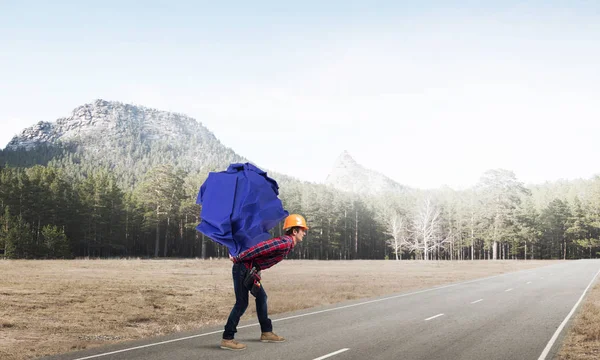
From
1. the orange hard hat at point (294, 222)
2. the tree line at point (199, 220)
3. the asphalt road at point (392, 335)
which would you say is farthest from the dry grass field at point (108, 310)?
the tree line at point (199, 220)

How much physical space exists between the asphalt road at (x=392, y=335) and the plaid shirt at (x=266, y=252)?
5.19 ft

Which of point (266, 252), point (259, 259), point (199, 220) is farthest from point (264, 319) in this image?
point (199, 220)

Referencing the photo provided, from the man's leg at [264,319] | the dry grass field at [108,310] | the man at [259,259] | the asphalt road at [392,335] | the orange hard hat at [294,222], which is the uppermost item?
the orange hard hat at [294,222]

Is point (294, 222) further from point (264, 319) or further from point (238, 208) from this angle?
point (264, 319)

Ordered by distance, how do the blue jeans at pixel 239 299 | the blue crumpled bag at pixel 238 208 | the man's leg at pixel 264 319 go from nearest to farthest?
the blue crumpled bag at pixel 238 208, the blue jeans at pixel 239 299, the man's leg at pixel 264 319

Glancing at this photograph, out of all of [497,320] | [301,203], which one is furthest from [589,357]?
[301,203]

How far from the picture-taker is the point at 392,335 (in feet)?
35.5

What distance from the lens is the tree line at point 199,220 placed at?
75.3 metres

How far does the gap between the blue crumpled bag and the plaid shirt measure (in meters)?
0.10

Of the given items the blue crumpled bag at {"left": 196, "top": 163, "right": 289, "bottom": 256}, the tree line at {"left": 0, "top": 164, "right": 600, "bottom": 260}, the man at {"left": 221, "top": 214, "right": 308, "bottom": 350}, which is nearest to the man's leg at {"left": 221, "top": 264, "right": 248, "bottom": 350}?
the man at {"left": 221, "top": 214, "right": 308, "bottom": 350}

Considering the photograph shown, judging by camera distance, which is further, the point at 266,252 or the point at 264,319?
the point at 264,319

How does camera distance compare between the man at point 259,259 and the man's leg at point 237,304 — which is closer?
the man at point 259,259

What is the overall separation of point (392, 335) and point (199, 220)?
75653 mm

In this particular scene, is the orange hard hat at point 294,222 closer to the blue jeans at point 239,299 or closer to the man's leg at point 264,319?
the blue jeans at point 239,299
